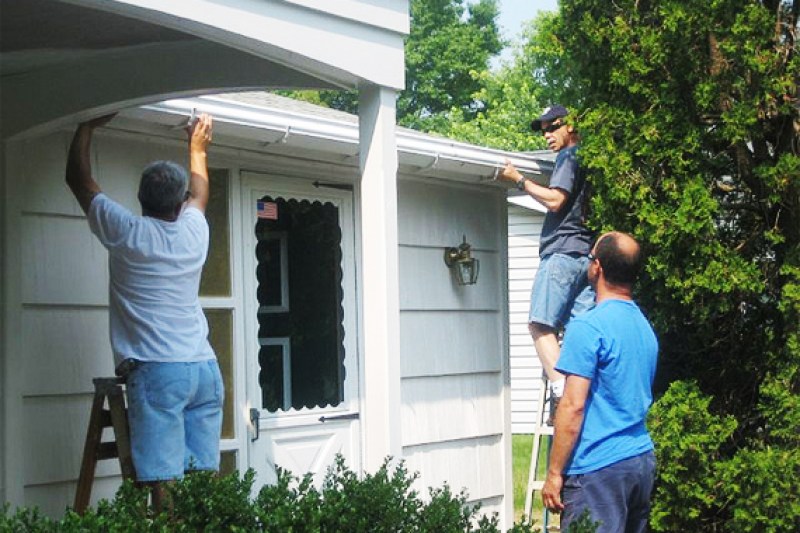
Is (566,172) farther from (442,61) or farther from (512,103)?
(442,61)

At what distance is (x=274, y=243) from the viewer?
732 centimetres

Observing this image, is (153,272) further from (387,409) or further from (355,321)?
(355,321)

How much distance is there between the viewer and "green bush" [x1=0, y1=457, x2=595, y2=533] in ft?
12.8

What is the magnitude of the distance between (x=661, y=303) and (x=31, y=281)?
3785mm

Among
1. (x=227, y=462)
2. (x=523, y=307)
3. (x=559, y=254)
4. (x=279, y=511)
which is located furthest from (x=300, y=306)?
(x=523, y=307)

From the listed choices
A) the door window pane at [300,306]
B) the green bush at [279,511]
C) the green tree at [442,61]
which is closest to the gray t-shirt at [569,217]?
the door window pane at [300,306]

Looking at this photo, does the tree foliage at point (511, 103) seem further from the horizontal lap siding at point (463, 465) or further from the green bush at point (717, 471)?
the green bush at point (717, 471)

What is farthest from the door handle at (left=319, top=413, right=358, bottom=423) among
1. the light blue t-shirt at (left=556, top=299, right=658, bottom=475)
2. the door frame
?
the light blue t-shirt at (left=556, top=299, right=658, bottom=475)

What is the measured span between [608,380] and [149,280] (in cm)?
186

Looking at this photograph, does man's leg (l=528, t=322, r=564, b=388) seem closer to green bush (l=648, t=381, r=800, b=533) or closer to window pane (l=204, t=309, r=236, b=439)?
green bush (l=648, t=381, r=800, b=533)

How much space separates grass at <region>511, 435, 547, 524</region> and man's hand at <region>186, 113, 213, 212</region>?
4166mm

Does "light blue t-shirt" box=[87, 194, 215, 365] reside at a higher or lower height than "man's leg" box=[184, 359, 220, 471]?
higher

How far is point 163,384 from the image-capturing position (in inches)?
209

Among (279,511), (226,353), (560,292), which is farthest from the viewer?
(560,292)
